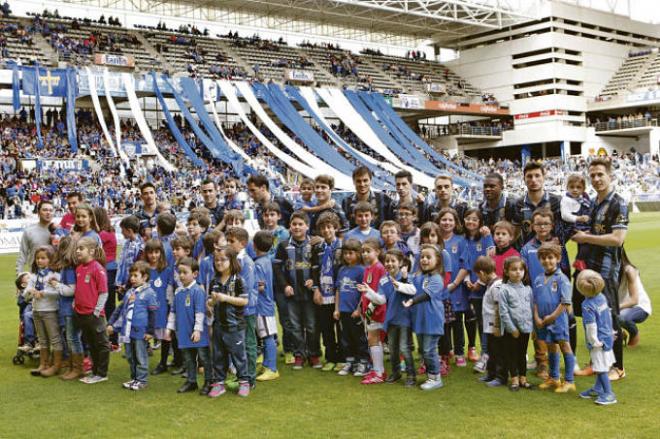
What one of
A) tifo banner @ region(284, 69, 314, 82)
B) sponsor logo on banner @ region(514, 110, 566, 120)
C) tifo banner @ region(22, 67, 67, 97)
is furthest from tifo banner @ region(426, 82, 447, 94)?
tifo banner @ region(22, 67, 67, 97)

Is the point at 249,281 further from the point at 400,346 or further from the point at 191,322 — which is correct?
the point at 400,346

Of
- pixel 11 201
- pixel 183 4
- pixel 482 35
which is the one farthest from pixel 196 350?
pixel 482 35

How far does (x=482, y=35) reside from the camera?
203 feet

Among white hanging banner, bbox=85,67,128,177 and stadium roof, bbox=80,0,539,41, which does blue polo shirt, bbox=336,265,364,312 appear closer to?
white hanging banner, bbox=85,67,128,177

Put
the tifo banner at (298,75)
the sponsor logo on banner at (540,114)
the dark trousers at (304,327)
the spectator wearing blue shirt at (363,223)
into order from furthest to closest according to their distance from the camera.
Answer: the sponsor logo on banner at (540,114) < the tifo banner at (298,75) < the dark trousers at (304,327) < the spectator wearing blue shirt at (363,223)

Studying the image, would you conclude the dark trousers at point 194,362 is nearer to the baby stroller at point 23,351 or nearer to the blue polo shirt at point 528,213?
the baby stroller at point 23,351

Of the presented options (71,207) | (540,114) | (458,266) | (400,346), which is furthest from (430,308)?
(540,114)

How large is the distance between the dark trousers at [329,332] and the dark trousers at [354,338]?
0.57 ft

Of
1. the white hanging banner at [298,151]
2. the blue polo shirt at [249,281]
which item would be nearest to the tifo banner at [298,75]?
the white hanging banner at [298,151]

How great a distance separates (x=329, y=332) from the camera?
284 inches

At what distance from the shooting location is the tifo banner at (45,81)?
32.0m

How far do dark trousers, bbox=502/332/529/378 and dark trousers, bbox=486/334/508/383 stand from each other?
8 centimetres

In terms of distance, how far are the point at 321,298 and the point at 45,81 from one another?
1150 inches

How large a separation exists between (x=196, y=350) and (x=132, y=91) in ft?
103
